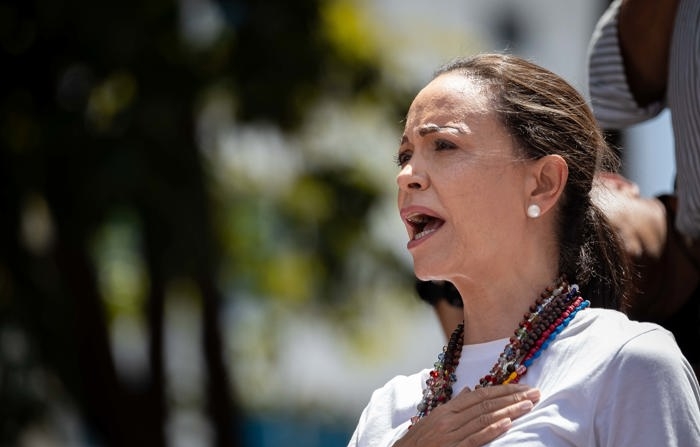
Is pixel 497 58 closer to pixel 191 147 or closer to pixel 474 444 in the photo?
pixel 474 444

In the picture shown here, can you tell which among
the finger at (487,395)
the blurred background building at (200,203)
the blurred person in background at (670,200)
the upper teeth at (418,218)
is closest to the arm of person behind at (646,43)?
the blurred person in background at (670,200)

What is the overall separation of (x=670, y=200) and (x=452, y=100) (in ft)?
3.07

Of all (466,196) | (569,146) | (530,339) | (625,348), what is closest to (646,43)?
(569,146)

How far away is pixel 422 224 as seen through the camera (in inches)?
111

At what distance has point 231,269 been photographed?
452 inches

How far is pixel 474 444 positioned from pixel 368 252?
8299mm

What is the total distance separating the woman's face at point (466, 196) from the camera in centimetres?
274

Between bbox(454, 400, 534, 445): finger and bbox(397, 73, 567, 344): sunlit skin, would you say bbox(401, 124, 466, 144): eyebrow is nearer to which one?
bbox(397, 73, 567, 344): sunlit skin

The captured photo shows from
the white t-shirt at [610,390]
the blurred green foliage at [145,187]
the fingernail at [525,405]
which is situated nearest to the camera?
the white t-shirt at [610,390]

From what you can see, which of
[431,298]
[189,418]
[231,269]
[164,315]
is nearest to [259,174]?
[231,269]

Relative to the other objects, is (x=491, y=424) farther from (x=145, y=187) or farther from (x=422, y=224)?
(x=145, y=187)

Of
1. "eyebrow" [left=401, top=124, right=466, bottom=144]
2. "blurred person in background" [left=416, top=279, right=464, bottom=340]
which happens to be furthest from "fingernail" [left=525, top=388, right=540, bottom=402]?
"blurred person in background" [left=416, top=279, right=464, bottom=340]

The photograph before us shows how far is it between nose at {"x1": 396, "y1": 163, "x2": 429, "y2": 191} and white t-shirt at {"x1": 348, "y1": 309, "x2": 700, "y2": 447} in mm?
427

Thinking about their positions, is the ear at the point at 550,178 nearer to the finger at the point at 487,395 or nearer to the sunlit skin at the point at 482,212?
the sunlit skin at the point at 482,212
